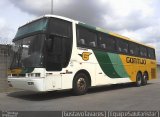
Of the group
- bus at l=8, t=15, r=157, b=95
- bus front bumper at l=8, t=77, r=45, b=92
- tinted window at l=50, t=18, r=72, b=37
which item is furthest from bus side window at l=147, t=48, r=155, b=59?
bus front bumper at l=8, t=77, r=45, b=92

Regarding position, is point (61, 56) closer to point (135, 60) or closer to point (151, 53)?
point (135, 60)

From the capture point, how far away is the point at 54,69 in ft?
37.6

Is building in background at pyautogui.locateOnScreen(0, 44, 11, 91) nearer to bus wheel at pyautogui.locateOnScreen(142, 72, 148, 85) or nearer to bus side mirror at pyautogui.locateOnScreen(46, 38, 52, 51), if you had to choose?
bus side mirror at pyautogui.locateOnScreen(46, 38, 52, 51)

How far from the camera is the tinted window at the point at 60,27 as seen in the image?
11.6 m

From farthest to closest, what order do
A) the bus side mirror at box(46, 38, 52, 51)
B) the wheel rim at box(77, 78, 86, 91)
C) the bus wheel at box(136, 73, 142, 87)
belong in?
the bus wheel at box(136, 73, 142, 87)
the wheel rim at box(77, 78, 86, 91)
the bus side mirror at box(46, 38, 52, 51)

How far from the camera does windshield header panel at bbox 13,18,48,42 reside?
11484mm

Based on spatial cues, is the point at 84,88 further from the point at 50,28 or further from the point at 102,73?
the point at 50,28

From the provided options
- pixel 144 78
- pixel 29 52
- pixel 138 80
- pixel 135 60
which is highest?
pixel 135 60

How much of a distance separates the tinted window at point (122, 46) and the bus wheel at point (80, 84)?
13.7 feet

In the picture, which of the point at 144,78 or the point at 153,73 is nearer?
the point at 144,78

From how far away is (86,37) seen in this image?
13.6m

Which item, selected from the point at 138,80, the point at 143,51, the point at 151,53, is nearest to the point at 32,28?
the point at 138,80

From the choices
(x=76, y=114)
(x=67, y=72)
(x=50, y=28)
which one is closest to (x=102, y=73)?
(x=67, y=72)

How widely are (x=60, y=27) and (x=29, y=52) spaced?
65.5 inches
